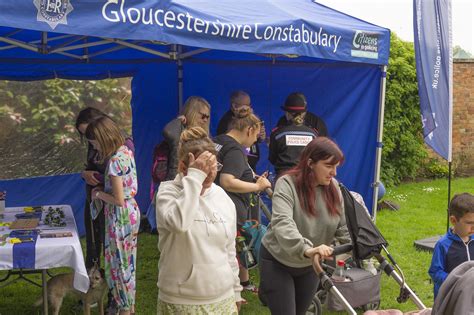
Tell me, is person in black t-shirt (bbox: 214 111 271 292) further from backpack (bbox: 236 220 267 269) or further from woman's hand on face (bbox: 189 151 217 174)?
woman's hand on face (bbox: 189 151 217 174)

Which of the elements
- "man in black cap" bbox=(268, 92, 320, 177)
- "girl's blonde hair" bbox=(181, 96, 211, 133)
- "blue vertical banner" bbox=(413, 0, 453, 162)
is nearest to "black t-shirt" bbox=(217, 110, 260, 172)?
"man in black cap" bbox=(268, 92, 320, 177)

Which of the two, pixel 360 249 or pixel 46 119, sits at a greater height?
pixel 46 119

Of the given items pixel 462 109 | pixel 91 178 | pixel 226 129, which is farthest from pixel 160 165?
pixel 462 109

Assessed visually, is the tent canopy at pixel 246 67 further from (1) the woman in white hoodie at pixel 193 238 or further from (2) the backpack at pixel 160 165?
(1) the woman in white hoodie at pixel 193 238

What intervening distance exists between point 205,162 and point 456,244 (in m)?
1.93

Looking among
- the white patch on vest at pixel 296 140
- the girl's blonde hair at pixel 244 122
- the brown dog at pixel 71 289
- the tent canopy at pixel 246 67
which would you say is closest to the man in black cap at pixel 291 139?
the white patch on vest at pixel 296 140

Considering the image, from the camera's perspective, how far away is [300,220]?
12.1ft

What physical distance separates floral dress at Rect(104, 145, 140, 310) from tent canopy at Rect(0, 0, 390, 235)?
1270 mm

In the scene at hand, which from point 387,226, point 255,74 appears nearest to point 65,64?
point 255,74

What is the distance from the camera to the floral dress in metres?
4.70

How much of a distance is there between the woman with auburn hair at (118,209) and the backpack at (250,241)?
3.04 feet

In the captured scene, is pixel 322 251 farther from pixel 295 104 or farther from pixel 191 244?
pixel 295 104

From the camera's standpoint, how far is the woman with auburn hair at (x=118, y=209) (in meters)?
4.61

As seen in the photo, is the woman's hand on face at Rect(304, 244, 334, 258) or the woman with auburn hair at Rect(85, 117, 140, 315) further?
the woman with auburn hair at Rect(85, 117, 140, 315)
